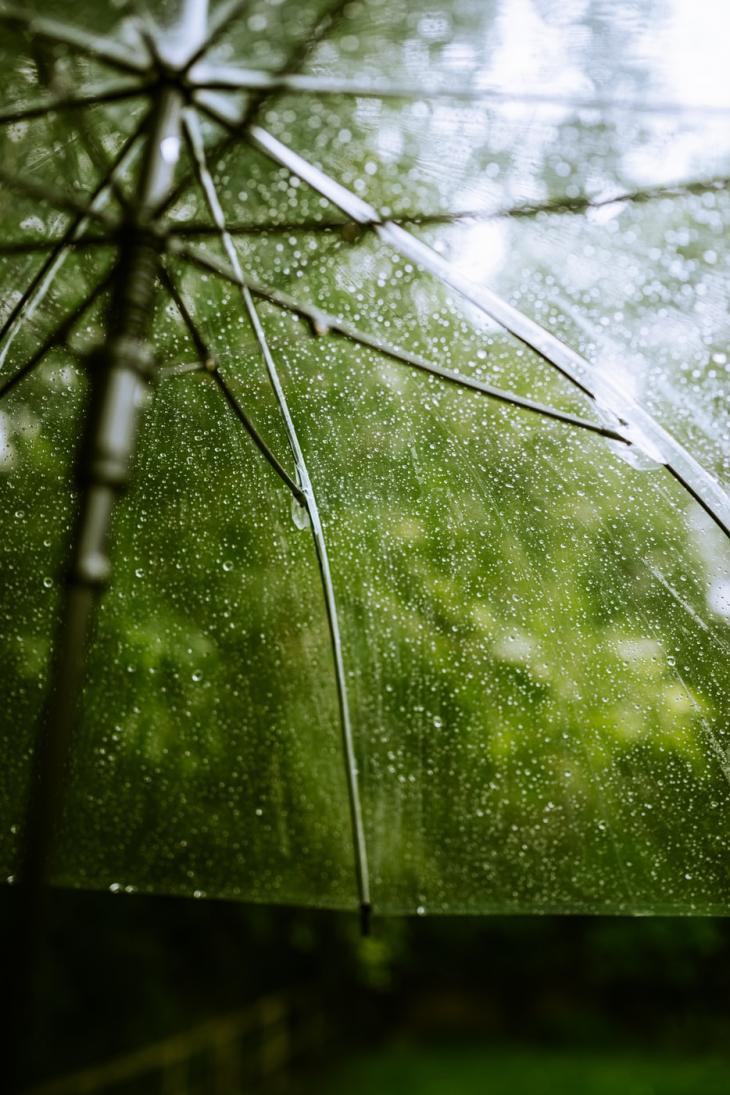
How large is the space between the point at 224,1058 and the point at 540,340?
24.6 ft

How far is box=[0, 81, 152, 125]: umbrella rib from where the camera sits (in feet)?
3.98

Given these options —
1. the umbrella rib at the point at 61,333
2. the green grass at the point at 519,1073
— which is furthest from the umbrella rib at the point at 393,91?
the green grass at the point at 519,1073

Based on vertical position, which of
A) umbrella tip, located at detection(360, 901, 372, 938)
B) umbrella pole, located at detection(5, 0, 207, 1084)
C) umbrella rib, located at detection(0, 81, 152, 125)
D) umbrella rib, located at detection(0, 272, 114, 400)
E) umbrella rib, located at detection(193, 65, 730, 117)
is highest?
umbrella rib, located at detection(0, 81, 152, 125)

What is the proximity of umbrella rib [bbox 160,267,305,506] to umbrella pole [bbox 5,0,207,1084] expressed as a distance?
337 millimetres

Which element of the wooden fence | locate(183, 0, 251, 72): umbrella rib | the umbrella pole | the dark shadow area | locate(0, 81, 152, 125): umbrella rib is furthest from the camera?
the dark shadow area

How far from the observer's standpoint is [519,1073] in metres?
11.6

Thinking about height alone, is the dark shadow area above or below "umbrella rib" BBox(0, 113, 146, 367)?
below

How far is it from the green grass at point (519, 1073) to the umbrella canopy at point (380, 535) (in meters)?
9.39

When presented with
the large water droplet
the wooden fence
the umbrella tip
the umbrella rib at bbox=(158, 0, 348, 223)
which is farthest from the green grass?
the umbrella rib at bbox=(158, 0, 348, 223)

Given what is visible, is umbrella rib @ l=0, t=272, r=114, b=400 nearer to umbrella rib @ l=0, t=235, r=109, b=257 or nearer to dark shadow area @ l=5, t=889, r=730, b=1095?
umbrella rib @ l=0, t=235, r=109, b=257

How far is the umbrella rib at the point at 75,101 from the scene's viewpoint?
121 cm

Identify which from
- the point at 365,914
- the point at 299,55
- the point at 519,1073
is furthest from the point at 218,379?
the point at 519,1073

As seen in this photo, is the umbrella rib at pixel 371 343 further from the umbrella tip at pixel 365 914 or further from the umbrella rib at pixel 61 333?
the umbrella tip at pixel 365 914

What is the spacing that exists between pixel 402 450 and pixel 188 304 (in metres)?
0.53
